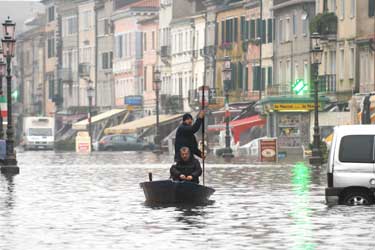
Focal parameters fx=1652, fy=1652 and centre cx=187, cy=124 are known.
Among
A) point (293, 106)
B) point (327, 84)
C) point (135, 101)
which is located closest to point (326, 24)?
point (327, 84)

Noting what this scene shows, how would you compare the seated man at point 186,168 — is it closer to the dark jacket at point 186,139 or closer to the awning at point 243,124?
the dark jacket at point 186,139

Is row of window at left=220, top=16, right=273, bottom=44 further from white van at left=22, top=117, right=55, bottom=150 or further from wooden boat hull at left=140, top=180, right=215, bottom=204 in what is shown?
wooden boat hull at left=140, top=180, right=215, bottom=204

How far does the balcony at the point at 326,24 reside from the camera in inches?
3497

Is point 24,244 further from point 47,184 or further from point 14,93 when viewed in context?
point 14,93

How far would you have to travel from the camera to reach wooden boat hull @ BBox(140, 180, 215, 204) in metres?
31.1

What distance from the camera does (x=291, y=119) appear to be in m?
90.4

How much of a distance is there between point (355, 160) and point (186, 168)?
3.68 meters

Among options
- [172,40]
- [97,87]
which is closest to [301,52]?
[172,40]

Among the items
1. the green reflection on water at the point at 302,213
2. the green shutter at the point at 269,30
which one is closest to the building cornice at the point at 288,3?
the green shutter at the point at 269,30

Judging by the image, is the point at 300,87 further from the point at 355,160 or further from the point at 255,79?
the point at 355,160

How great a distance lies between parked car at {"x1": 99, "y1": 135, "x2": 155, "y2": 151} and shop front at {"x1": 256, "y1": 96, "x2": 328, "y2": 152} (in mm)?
20254

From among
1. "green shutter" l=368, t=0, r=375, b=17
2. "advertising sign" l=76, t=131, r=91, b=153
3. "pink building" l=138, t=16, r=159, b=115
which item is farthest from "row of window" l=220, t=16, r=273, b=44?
"green shutter" l=368, t=0, r=375, b=17

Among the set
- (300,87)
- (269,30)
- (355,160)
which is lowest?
(355,160)

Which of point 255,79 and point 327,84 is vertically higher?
point 255,79
